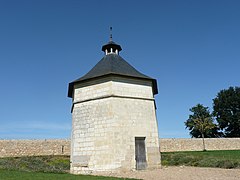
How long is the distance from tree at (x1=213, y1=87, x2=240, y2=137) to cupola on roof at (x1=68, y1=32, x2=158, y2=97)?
107 ft

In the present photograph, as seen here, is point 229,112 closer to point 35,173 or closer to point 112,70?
point 112,70

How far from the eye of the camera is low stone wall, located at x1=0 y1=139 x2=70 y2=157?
22.1 m

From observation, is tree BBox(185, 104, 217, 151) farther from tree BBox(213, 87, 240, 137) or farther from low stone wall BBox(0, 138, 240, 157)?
low stone wall BBox(0, 138, 240, 157)

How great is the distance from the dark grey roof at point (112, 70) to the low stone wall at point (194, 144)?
1586 centimetres

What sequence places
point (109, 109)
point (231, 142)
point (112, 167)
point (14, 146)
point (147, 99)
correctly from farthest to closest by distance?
point (231, 142) → point (14, 146) → point (147, 99) → point (109, 109) → point (112, 167)

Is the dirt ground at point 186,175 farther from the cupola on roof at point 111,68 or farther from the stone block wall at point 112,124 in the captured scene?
the cupola on roof at point 111,68

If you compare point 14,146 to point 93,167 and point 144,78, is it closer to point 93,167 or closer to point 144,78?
point 93,167

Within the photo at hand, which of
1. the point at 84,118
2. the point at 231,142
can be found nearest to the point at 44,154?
the point at 84,118

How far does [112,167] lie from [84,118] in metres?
2.75

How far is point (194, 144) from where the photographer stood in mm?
29719

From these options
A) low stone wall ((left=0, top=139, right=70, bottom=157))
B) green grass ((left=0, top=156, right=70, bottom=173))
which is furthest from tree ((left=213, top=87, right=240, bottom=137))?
green grass ((left=0, top=156, right=70, bottom=173))

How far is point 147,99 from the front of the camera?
1256 centimetres

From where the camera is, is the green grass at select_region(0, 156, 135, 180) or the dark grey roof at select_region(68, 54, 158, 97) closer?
the green grass at select_region(0, 156, 135, 180)

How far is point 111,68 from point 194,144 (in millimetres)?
21031
